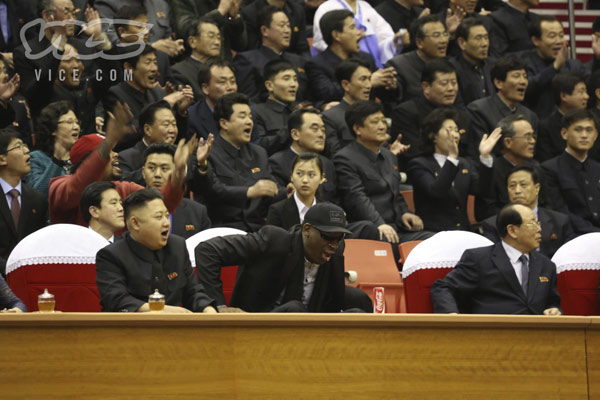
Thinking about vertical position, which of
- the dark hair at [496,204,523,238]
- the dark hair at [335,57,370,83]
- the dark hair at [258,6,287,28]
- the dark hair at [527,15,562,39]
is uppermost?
the dark hair at [258,6,287,28]

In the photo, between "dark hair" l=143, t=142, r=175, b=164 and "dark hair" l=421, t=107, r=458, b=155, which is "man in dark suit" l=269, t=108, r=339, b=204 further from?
"dark hair" l=143, t=142, r=175, b=164

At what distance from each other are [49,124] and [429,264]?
2404 millimetres

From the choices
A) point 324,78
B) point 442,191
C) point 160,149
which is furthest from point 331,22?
point 160,149

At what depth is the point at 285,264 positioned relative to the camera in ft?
15.1

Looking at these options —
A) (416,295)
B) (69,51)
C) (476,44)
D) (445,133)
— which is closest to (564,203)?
(445,133)

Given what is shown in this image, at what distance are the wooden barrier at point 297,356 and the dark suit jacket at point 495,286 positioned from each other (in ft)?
4.80

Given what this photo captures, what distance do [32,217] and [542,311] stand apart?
A: 8.73 feet

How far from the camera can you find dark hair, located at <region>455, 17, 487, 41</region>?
7980mm

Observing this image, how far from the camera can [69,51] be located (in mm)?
6625

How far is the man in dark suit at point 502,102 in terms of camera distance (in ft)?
24.1

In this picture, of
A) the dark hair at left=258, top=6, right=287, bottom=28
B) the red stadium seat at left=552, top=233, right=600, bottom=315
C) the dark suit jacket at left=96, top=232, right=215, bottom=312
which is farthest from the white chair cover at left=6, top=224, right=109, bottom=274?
the dark hair at left=258, top=6, right=287, bottom=28

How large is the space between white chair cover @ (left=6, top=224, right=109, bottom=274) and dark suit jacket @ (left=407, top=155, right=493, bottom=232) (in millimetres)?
2750

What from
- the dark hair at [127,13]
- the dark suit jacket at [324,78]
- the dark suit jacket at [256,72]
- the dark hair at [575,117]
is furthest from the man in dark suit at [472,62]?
the dark hair at [127,13]

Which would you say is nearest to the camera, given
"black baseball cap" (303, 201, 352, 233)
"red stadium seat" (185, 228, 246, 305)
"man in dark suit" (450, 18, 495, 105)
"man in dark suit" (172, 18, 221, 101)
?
"black baseball cap" (303, 201, 352, 233)
